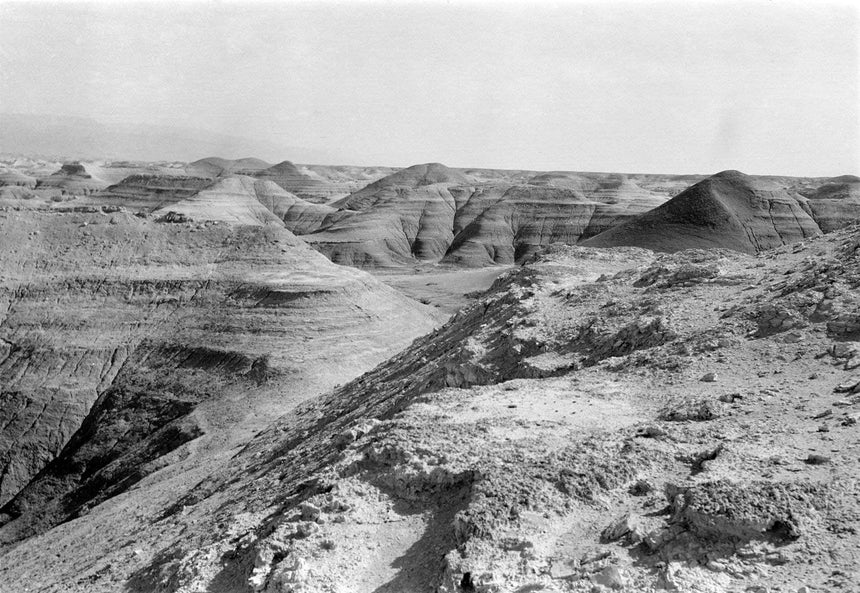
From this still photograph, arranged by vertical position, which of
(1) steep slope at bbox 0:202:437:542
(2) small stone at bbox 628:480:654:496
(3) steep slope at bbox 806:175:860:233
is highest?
(3) steep slope at bbox 806:175:860:233

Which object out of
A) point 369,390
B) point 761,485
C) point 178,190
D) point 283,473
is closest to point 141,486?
point 369,390

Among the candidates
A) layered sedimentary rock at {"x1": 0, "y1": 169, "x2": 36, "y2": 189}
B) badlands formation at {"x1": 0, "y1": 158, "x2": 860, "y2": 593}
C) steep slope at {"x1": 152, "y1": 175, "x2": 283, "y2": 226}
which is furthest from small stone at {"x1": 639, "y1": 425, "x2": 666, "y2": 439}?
layered sedimentary rock at {"x1": 0, "y1": 169, "x2": 36, "y2": 189}

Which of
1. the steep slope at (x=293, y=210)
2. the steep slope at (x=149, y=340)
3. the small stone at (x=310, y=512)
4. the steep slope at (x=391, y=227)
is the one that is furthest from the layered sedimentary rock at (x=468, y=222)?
the small stone at (x=310, y=512)

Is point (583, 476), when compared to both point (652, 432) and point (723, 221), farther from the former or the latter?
point (723, 221)

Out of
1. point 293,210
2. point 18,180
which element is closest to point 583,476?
point 293,210

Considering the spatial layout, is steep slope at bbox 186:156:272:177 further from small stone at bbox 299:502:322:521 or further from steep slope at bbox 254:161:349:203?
small stone at bbox 299:502:322:521

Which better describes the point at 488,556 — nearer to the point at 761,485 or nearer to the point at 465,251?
the point at 761,485
